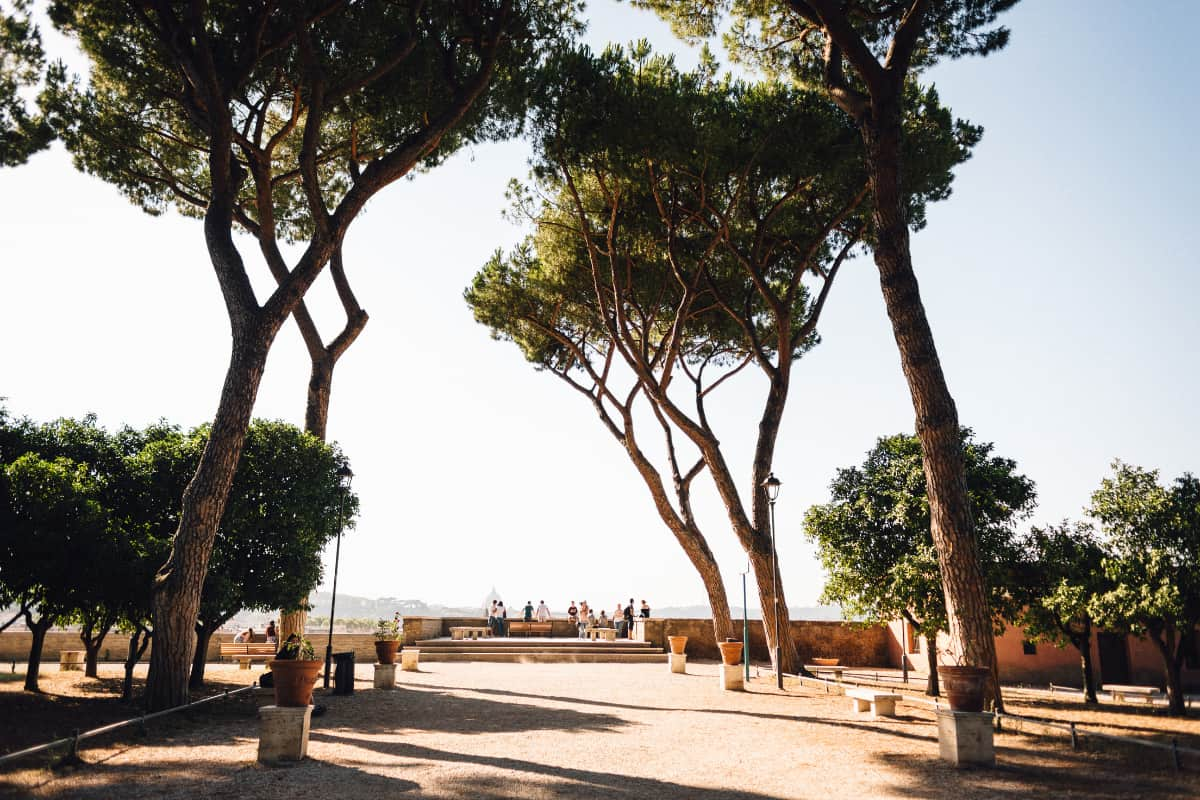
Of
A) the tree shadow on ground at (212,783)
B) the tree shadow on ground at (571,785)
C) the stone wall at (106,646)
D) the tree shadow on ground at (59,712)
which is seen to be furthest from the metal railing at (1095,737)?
the stone wall at (106,646)

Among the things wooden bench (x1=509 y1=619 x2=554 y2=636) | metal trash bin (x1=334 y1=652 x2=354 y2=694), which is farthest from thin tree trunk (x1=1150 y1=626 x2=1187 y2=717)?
wooden bench (x1=509 y1=619 x2=554 y2=636)

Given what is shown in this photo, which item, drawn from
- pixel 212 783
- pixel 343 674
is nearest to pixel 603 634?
pixel 343 674

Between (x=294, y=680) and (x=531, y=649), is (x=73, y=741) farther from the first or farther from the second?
(x=531, y=649)

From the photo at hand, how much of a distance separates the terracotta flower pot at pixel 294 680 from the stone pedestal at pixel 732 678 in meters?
8.55

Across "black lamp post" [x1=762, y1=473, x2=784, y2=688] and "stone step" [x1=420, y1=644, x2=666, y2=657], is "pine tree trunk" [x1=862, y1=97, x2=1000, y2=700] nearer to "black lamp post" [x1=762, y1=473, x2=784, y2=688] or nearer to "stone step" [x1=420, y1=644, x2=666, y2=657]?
"black lamp post" [x1=762, y1=473, x2=784, y2=688]

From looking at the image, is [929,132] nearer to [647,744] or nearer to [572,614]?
[647,744]

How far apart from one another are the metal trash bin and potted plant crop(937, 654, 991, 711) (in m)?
9.33

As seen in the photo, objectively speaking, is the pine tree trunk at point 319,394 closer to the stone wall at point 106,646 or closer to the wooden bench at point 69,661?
the wooden bench at point 69,661

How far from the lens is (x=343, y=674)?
12.7m

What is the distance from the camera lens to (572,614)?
30.5m

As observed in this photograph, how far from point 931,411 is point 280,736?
317 inches

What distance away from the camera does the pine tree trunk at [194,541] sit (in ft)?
31.6

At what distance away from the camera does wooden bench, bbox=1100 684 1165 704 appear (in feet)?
49.7

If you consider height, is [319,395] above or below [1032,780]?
above
